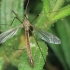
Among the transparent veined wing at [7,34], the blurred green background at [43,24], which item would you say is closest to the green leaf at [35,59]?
the blurred green background at [43,24]

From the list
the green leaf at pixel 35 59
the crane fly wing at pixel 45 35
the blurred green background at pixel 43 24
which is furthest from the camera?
the crane fly wing at pixel 45 35

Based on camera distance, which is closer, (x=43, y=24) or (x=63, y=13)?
(x=63, y=13)

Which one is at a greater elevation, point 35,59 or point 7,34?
point 7,34

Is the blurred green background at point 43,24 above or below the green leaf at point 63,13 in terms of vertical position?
below

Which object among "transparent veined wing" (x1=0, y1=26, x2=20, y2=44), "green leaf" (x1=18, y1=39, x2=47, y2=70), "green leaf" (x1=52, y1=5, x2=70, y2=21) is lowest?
"green leaf" (x1=18, y1=39, x2=47, y2=70)

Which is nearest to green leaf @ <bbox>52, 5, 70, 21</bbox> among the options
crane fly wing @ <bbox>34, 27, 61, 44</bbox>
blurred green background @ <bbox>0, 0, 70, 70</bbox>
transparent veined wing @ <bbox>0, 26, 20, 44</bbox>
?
blurred green background @ <bbox>0, 0, 70, 70</bbox>

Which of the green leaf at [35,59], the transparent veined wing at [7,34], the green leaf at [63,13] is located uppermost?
the green leaf at [63,13]

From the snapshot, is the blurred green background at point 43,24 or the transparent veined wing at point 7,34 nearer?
the blurred green background at point 43,24

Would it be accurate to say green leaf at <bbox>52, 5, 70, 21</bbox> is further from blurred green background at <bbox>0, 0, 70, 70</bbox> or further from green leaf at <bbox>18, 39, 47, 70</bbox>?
A: green leaf at <bbox>18, 39, 47, 70</bbox>

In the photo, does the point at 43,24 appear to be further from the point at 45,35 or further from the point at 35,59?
the point at 35,59

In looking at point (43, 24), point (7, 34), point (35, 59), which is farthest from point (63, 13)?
point (7, 34)

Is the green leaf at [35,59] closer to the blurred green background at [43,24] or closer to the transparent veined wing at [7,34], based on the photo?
the blurred green background at [43,24]

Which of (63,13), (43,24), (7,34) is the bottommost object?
(7,34)
